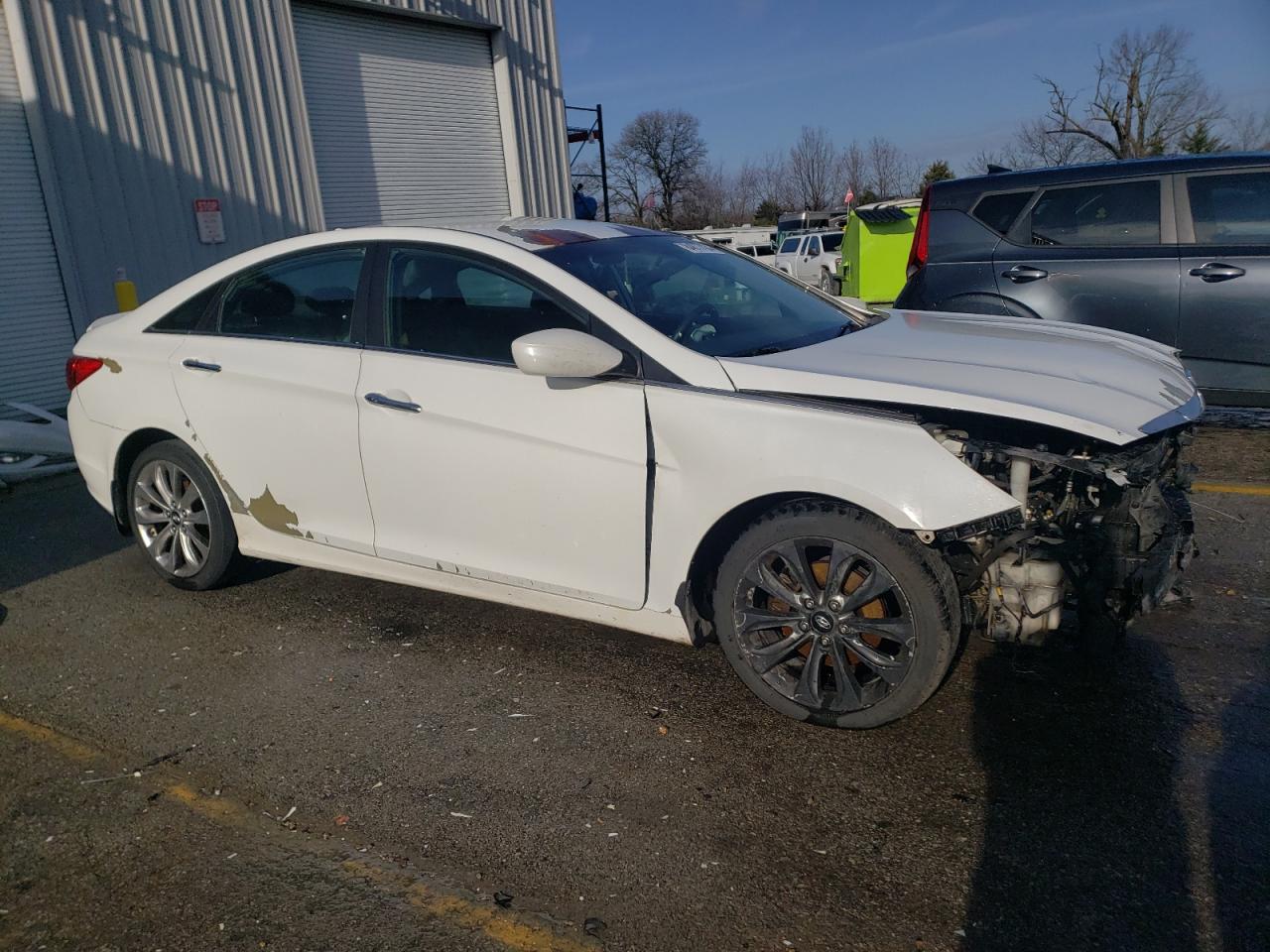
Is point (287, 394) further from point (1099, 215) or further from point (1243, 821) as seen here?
point (1099, 215)

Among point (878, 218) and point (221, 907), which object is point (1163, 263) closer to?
point (221, 907)

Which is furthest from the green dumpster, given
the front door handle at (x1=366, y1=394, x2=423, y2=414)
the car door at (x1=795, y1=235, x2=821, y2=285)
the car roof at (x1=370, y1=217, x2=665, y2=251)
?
the front door handle at (x1=366, y1=394, x2=423, y2=414)

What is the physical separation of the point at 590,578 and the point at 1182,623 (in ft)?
7.55

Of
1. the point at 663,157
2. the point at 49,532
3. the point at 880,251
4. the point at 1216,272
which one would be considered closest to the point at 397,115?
the point at 880,251

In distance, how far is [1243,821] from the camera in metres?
2.52

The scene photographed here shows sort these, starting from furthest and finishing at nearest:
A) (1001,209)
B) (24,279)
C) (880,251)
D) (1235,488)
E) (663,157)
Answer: (663,157) → (880,251) → (24,279) → (1001,209) → (1235,488)

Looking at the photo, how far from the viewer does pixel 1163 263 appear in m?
5.78

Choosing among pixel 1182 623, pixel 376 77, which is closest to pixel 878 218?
pixel 376 77

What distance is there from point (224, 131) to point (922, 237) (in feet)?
26.8

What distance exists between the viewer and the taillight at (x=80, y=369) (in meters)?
4.59

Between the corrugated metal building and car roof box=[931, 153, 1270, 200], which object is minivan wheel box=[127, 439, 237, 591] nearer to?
car roof box=[931, 153, 1270, 200]

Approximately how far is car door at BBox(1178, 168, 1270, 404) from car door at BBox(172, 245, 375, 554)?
4801 millimetres

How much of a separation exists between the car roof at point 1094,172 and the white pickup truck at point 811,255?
58.3 feet

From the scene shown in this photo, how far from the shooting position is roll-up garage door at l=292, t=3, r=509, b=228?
12102 mm
